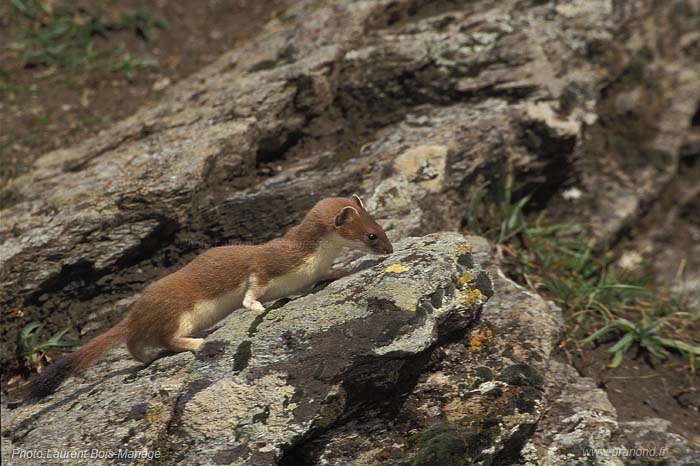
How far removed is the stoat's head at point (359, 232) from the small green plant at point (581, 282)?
6.05 ft

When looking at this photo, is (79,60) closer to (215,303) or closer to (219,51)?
(219,51)

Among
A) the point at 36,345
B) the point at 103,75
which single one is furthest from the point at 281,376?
the point at 103,75

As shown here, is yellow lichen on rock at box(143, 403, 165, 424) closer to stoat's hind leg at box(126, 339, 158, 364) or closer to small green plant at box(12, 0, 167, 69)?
stoat's hind leg at box(126, 339, 158, 364)

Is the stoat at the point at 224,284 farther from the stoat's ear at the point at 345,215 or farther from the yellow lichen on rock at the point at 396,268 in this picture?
the yellow lichen on rock at the point at 396,268

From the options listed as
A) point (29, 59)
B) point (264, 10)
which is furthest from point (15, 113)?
point (264, 10)

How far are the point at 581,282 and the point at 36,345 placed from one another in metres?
4.74

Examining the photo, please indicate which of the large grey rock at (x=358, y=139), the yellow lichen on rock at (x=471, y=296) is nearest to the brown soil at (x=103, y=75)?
the large grey rock at (x=358, y=139)

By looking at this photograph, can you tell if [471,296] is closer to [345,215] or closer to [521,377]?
[521,377]

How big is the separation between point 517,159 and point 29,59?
22.4 ft

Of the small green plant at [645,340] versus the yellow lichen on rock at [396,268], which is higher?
the yellow lichen on rock at [396,268]

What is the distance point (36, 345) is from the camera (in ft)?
17.9

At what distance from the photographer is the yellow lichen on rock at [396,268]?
4.50 meters

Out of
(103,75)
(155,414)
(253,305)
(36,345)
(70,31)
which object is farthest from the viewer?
(70,31)

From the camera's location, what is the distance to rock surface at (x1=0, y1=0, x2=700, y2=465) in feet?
13.7
